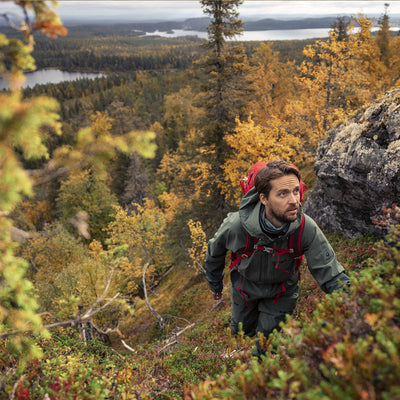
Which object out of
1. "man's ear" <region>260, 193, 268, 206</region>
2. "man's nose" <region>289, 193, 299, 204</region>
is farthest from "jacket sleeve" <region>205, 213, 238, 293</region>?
"man's nose" <region>289, 193, 299, 204</region>

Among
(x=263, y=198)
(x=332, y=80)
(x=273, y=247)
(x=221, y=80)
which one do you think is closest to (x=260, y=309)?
(x=273, y=247)

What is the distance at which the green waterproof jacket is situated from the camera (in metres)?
3.12

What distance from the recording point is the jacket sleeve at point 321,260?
121 inches

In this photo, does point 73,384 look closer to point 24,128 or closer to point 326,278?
point 24,128

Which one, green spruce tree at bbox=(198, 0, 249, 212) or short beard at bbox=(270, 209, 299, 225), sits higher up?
green spruce tree at bbox=(198, 0, 249, 212)

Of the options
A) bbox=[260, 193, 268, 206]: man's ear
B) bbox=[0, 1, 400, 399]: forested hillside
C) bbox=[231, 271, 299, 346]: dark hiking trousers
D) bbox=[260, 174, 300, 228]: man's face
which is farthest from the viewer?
bbox=[231, 271, 299, 346]: dark hiking trousers

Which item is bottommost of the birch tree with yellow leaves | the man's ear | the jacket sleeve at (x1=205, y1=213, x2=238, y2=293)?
the jacket sleeve at (x1=205, y1=213, x2=238, y2=293)

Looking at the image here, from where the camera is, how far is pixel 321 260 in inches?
124

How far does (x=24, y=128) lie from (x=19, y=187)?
1.11ft

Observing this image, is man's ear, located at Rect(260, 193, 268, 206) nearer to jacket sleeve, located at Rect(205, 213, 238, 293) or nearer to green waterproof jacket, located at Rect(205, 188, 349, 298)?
green waterproof jacket, located at Rect(205, 188, 349, 298)

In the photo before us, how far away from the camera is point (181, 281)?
1762cm

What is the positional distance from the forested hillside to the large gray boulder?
18.9 inches

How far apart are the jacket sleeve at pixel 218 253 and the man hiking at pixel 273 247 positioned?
1 cm

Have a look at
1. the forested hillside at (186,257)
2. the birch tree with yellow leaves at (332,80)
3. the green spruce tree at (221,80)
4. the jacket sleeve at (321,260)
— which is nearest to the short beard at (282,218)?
the jacket sleeve at (321,260)
